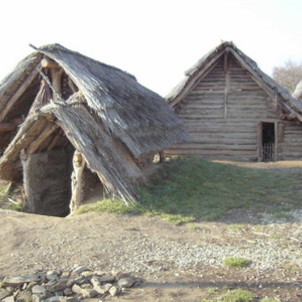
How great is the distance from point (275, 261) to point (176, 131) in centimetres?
846

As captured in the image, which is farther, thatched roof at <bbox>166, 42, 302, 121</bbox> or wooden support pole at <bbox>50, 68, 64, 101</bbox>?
thatched roof at <bbox>166, 42, 302, 121</bbox>

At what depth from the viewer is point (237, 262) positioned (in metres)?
5.87

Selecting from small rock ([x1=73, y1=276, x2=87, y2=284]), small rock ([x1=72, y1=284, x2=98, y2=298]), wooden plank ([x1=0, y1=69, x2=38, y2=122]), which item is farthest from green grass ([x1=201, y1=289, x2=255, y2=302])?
wooden plank ([x1=0, y1=69, x2=38, y2=122])

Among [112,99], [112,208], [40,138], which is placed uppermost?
[112,99]

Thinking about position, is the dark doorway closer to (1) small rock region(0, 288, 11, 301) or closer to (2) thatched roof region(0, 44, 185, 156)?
(2) thatched roof region(0, 44, 185, 156)

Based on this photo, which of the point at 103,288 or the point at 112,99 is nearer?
the point at 103,288

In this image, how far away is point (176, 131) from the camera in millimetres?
14023

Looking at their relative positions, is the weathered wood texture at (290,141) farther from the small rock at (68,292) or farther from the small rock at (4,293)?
the small rock at (4,293)

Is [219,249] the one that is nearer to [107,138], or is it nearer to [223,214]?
[223,214]

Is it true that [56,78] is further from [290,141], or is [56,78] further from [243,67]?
[290,141]

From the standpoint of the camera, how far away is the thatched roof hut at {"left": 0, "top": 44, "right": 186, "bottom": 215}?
8.91 meters

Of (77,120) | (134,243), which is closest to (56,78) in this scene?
(77,120)

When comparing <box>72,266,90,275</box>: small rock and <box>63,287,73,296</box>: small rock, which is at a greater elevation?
<box>72,266,90,275</box>: small rock

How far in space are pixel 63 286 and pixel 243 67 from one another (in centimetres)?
1422
